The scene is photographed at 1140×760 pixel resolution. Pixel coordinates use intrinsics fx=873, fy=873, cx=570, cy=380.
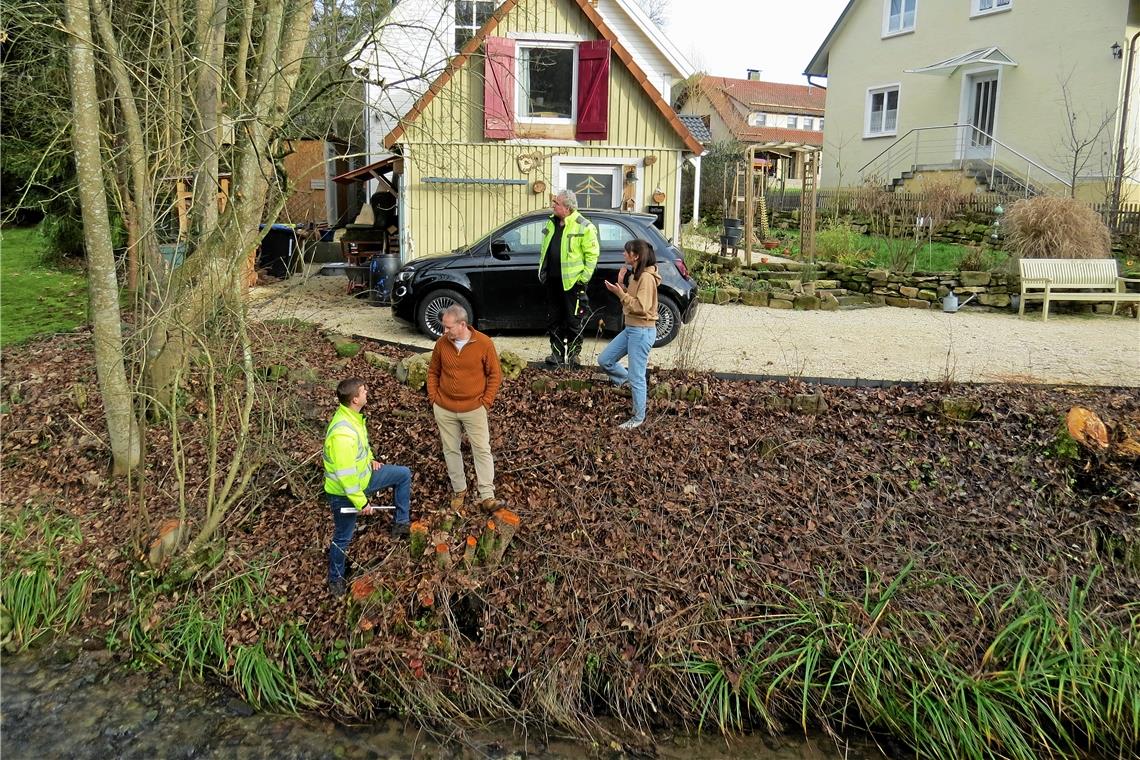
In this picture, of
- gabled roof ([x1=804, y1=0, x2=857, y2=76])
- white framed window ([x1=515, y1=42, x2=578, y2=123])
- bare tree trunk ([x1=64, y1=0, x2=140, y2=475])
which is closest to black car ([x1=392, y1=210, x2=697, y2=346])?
bare tree trunk ([x1=64, y1=0, x2=140, y2=475])

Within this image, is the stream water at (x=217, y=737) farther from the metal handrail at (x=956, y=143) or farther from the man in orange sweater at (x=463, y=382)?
the metal handrail at (x=956, y=143)

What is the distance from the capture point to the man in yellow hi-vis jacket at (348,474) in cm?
540

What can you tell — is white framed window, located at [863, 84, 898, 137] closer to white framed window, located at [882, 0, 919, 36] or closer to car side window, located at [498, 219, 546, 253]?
white framed window, located at [882, 0, 919, 36]

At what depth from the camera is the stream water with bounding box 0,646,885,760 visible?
15.8ft

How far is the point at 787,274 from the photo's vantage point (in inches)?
555

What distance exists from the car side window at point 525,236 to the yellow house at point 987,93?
39.8ft

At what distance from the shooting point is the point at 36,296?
13.9 meters

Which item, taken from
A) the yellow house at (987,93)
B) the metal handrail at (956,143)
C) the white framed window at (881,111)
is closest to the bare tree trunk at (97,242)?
the yellow house at (987,93)

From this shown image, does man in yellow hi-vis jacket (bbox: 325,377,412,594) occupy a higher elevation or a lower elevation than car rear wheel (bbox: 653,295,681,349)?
lower

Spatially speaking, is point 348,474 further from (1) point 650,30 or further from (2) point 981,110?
(2) point 981,110

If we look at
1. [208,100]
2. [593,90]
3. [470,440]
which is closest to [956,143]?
[593,90]

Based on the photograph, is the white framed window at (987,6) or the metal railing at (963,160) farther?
the white framed window at (987,6)

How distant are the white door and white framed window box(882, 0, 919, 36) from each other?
2961 mm

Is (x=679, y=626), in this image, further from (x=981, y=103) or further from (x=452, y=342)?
(x=981, y=103)
